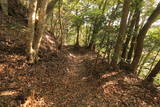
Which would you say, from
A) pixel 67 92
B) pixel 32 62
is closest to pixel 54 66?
pixel 32 62

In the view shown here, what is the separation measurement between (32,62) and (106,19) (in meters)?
5.26

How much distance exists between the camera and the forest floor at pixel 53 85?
4.21 m

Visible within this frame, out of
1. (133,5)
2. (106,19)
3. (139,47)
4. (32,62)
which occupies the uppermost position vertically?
(133,5)

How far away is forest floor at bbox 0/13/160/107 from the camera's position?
421 cm

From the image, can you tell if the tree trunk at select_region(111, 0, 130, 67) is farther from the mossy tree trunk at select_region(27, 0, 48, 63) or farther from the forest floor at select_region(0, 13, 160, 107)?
the mossy tree trunk at select_region(27, 0, 48, 63)

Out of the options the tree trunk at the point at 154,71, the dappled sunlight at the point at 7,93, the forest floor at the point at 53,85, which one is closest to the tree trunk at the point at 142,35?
the tree trunk at the point at 154,71

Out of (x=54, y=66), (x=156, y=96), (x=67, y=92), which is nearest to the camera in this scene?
(x=67, y=92)

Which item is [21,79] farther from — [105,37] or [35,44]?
[105,37]

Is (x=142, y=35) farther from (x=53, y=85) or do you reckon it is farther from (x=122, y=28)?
(x=53, y=85)

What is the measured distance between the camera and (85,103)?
4938mm

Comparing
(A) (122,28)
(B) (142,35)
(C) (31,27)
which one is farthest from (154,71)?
(C) (31,27)

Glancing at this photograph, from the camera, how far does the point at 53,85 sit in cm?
536

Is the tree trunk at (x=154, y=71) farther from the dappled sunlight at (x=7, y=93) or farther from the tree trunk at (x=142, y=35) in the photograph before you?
the dappled sunlight at (x=7, y=93)

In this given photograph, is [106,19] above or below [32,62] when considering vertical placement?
above
